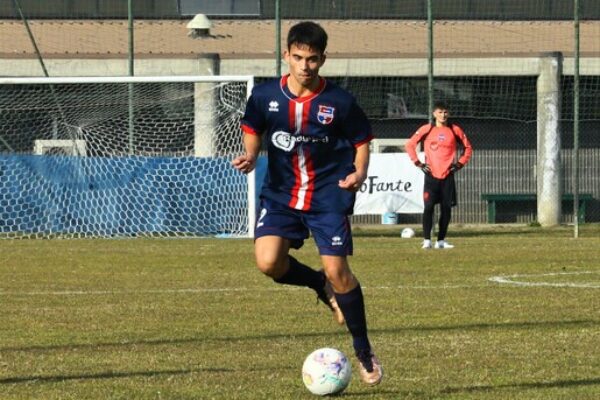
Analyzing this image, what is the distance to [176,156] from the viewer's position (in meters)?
23.7

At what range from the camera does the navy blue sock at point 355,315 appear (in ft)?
23.1

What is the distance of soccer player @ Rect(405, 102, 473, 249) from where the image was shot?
1856 cm

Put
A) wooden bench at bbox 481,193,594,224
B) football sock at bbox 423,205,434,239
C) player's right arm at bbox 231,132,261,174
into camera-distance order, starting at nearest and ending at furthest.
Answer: player's right arm at bbox 231,132,261,174, football sock at bbox 423,205,434,239, wooden bench at bbox 481,193,594,224

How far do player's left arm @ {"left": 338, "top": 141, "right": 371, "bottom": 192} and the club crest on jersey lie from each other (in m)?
0.23

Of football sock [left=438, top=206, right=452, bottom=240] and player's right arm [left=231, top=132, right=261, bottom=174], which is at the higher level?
player's right arm [left=231, top=132, right=261, bottom=174]

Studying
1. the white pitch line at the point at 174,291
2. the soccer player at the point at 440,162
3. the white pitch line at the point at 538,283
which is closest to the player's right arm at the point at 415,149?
the soccer player at the point at 440,162

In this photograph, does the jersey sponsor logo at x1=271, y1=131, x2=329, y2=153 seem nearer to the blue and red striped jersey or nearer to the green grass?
the blue and red striped jersey

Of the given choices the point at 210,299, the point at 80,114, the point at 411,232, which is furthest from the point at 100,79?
the point at 210,299

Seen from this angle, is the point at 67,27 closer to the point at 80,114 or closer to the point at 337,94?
the point at 80,114

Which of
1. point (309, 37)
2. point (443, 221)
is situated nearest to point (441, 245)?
point (443, 221)

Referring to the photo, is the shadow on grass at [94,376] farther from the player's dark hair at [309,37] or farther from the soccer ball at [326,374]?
the player's dark hair at [309,37]

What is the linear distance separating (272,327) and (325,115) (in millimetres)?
2695

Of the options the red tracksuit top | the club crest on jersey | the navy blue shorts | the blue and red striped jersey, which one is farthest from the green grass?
the red tracksuit top

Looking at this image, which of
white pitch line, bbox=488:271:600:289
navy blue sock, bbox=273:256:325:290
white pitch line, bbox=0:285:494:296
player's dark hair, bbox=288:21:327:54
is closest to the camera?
player's dark hair, bbox=288:21:327:54
